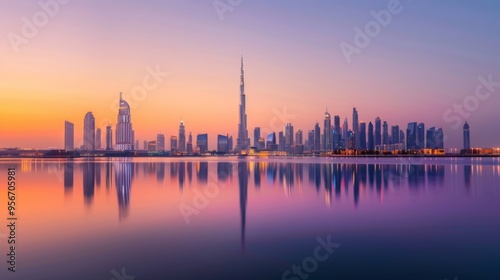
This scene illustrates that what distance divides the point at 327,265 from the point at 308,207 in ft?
35.8

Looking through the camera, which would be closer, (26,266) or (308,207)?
(26,266)

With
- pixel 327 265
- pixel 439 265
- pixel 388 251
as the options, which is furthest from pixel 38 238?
pixel 439 265

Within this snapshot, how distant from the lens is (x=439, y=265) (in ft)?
34.4

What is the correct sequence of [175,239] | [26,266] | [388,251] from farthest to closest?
1. [175,239]
2. [388,251]
3. [26,266]

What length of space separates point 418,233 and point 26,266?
1320 centimetres

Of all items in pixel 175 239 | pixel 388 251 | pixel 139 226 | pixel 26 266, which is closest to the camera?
pixel 26 266

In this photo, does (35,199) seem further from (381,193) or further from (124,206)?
(381,193)

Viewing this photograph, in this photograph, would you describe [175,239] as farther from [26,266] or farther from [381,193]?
[381,193]

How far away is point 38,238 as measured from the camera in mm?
Answer: 14008

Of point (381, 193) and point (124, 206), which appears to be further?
point (381, 193)

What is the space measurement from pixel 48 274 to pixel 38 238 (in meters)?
4.98

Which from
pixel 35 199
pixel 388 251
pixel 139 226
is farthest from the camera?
pixel 35 199

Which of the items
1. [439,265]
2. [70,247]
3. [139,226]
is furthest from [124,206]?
[439,265]

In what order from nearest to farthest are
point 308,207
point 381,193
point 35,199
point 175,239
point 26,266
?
point 26,266 < point 175,239 < point 308,207 < point 35,199 < point 381,193
